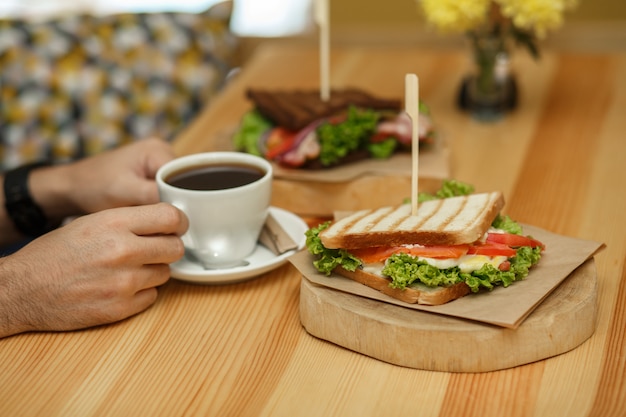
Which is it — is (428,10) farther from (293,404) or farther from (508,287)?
(293,404)

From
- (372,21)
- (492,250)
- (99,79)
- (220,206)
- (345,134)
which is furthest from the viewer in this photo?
(372,21)

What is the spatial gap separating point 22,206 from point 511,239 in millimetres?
1237

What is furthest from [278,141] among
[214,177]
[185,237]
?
[185,237]

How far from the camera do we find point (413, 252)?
52.9 inches

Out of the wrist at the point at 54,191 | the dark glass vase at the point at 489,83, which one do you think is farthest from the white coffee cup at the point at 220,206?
the dark glass vase at the point at 489,83

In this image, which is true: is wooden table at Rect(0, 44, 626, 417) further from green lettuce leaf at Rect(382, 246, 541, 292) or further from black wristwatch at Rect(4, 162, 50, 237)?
black wristwatch at Rect(4, 162, 50, 237)

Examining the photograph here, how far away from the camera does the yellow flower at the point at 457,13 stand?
6.97 ft

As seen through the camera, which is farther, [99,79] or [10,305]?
[99,79]

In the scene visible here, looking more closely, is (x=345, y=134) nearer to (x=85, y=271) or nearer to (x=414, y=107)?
(x=414, y=107)

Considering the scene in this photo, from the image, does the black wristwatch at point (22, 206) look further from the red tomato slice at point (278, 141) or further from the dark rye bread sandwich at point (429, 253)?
the dark rye bread sandwich at point (429, 253)

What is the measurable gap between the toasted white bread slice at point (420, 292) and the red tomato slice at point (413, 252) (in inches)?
1.2

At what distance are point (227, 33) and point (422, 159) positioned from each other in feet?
4.54

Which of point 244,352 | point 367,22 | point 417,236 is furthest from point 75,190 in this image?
point 367,22

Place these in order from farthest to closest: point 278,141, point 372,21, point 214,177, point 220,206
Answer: point 372,21 < point 278,141 < point 214,177 < point 220,206
